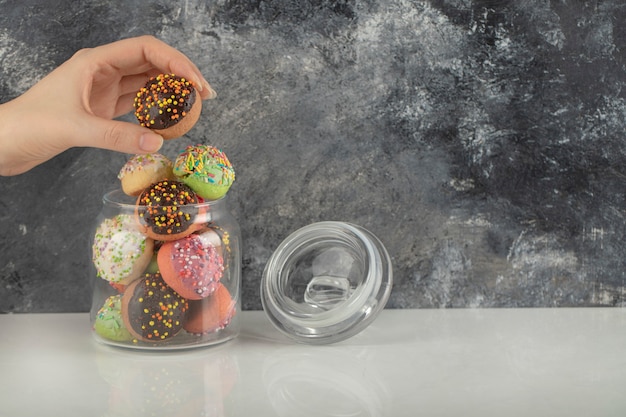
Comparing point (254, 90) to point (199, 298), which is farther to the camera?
point (254, 90)

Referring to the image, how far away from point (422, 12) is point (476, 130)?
19 centimetres

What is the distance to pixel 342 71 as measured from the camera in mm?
1219

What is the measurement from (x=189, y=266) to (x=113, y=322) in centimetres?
14

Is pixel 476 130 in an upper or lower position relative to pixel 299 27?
lower

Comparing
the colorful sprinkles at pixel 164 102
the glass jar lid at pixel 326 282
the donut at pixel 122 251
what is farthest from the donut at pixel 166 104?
the glass jar lid at pixel 326 282

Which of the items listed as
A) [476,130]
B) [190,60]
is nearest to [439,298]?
[476,130]

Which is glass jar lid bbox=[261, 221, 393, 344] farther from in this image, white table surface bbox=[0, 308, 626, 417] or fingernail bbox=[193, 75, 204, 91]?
fingernail bbox=[193, 75, 204, 91]

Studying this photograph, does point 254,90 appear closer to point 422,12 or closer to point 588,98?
point 422,12

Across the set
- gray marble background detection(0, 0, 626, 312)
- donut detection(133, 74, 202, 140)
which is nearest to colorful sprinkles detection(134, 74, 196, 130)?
donut detection(133, 74, 202, 140)

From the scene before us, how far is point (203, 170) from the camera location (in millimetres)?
1035

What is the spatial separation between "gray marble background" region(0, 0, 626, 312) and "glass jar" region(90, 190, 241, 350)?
0.52ft

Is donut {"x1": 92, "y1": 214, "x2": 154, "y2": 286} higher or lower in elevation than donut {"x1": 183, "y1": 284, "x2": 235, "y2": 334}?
higher

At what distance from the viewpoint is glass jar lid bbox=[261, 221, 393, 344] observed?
1.08m

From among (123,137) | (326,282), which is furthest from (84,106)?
(326,282)
